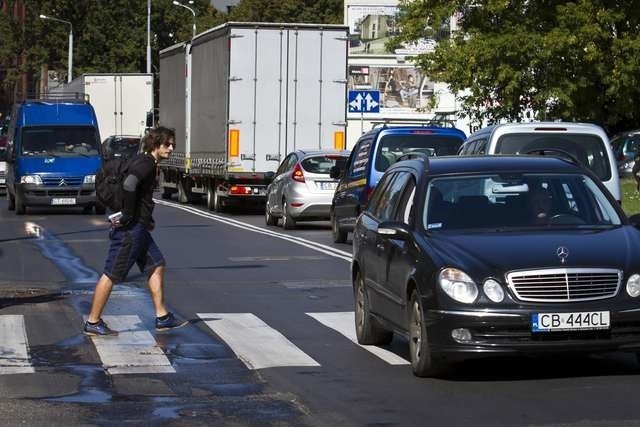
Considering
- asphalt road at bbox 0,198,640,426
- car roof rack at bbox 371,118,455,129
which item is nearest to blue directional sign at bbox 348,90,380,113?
car roof rack at bbox 371,118,455,129

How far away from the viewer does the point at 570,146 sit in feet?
56.6

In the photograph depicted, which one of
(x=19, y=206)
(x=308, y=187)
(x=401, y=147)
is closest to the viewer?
(x=401, y=147)

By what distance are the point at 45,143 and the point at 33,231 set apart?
670 centimetres

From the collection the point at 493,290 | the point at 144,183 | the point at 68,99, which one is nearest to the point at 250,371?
the point at 493,290

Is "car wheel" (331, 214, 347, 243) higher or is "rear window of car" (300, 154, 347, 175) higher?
"rear window of car" (300, 154, 347, 175)

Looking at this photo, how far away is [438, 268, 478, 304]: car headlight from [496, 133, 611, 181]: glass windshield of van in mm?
7787

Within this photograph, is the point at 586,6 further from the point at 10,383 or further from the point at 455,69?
the point at 10,383

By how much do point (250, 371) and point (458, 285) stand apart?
65.8 inches

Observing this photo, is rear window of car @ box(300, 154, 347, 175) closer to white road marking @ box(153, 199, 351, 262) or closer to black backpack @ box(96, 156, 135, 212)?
white road marking @ box(153, 199, 351, 262)

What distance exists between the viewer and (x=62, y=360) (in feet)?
36.2

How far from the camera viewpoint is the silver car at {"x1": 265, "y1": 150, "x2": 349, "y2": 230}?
28.5 metres

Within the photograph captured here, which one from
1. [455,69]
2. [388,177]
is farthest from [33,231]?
[388,177]

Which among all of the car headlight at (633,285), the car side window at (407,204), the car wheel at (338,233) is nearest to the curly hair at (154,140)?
the car side window at (407,204)

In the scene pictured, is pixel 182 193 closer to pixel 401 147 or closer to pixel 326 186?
pixel 326 186
